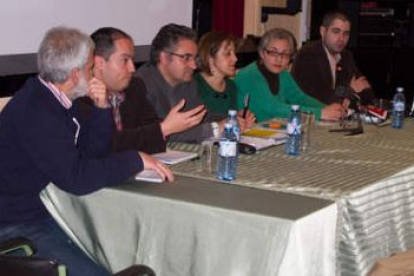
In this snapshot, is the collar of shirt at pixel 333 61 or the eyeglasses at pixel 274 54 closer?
the eyeglasses at pixel 274 54

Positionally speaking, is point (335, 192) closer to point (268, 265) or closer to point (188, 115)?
point (268, 265)

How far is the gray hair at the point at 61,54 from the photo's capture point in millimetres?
2482

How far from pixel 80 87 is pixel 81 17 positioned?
84.2 inches

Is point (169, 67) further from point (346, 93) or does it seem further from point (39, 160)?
point (346, 93)

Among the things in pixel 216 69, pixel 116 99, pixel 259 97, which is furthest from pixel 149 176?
pixel 259 97

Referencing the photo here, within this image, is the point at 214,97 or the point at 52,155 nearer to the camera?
the point at 52,155

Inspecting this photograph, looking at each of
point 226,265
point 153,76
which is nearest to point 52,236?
point 226,265

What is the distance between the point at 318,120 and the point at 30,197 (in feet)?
6.33

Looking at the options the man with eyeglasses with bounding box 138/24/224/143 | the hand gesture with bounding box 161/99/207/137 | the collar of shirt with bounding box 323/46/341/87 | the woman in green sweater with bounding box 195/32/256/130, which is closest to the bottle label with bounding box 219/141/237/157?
the hand gesture with bounding box 161/99/207/137

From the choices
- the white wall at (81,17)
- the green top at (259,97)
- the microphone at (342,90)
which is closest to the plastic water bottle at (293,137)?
the green top at (259,97)

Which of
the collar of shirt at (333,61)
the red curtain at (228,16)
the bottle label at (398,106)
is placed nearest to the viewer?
the bottle label at (398,106)

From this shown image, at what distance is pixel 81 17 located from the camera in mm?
4594

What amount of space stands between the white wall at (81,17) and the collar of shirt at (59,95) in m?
1.76

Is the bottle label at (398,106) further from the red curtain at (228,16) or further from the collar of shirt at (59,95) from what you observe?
the red curtain at (228,16)
